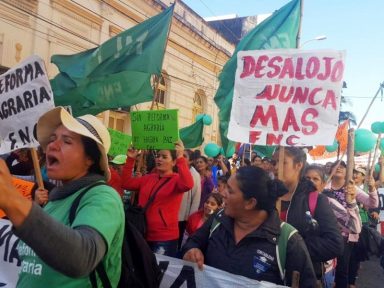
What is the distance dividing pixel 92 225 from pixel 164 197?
287 centimetres

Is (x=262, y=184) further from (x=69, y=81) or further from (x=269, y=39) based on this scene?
(x=69, y=81)

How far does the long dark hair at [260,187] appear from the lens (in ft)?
7.91

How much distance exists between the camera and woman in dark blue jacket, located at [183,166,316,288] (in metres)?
2.27

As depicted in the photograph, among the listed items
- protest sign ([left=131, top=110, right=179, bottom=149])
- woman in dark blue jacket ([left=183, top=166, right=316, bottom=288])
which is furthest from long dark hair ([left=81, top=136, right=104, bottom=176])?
protest sign ([left=131, top=110, right=179, bottom=149])

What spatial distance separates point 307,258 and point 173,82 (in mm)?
14861

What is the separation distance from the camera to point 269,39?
539 cm

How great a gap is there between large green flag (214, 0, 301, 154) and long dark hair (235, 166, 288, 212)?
9.48 ft

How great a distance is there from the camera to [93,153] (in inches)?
69.7

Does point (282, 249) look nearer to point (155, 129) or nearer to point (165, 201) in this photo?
point (165, 201)

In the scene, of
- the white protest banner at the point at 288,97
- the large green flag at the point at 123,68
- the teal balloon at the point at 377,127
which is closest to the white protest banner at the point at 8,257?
the white protest banner at the point at 288,97

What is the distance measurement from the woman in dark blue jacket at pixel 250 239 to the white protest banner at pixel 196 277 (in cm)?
4

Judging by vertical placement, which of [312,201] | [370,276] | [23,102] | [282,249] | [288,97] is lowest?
[370,276]

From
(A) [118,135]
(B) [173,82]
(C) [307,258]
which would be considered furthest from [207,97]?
(C) [307,258]

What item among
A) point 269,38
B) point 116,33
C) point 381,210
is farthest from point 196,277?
point 116,33
